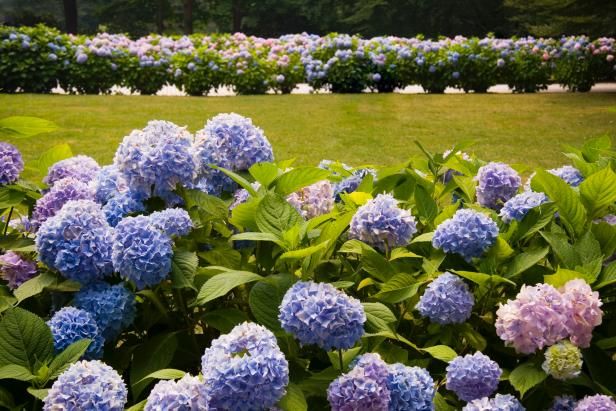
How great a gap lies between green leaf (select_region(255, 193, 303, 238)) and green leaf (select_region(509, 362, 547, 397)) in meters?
0.52

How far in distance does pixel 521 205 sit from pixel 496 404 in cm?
51

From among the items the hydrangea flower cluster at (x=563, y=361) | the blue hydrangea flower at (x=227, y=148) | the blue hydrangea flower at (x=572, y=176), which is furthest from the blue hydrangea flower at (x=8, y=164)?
the blue hydrangea flower at (x=572, y=176)

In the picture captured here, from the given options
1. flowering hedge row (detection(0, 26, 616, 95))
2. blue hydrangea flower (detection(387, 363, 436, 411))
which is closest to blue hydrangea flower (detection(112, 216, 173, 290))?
blue hydrangea flower (detection(387, 363, 436, 411))

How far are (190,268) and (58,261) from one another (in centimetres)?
27

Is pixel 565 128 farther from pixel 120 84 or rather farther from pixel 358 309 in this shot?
pixel 358 309

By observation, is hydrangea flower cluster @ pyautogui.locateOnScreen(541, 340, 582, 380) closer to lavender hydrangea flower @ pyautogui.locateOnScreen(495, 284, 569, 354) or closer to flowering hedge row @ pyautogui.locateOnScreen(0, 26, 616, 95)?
lavender hydrangea flower @ pyautogui.locateOnScreen(495, 284, 569, 354)

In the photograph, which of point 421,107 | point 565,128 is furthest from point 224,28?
point 565,128

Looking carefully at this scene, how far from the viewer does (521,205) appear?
1.72m

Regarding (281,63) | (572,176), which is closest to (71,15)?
(281,63)

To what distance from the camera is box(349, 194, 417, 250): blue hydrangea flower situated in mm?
1592

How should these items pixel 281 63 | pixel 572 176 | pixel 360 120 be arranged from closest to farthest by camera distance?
pixel 572 176 < pixel 360 120 < pixel 281 63

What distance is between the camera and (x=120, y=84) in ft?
41.7

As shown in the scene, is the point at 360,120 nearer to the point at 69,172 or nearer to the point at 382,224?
the point at 69,172

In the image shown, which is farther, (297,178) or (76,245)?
(297,178)
